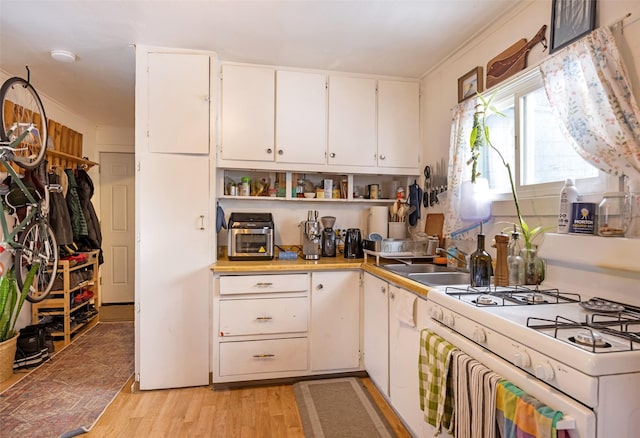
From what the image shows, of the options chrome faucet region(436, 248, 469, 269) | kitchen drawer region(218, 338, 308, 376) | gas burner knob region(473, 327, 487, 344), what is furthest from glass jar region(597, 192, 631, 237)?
kitchen drawer region(218, 338, 308, 376)

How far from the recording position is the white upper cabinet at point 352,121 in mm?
2871

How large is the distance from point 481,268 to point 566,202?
462 mm

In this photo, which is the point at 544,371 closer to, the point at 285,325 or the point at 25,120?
the point at 285,325

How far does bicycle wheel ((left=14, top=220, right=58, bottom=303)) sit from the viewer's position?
284 centimetres

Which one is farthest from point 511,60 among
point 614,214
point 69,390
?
point 69,390

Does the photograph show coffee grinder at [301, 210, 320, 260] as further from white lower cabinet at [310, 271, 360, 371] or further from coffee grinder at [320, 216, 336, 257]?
white lower cabinet at [310, 271, 360, 371]

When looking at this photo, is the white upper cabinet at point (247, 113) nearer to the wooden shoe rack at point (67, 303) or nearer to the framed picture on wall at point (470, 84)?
the framed picture on wall at point (470, 84)

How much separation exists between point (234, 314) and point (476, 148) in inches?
73.9

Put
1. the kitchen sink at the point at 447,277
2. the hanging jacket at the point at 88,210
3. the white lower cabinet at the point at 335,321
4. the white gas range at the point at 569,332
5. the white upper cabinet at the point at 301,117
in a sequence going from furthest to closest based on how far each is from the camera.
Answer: the hanging jacket at the point at 88,210, the white upper cabinet at the point at 301,117, the white lower cabinet at the point at 335,321, the kitchen sink at the point at 447,277, the white gas range at the point at 569,332

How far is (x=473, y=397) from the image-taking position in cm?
118

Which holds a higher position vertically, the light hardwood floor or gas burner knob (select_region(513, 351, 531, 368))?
gas burner knob (select_region(513, 351, 531, 368))

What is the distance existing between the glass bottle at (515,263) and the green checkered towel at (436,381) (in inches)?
21.0

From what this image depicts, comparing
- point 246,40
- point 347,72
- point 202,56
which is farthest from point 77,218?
point 347,72

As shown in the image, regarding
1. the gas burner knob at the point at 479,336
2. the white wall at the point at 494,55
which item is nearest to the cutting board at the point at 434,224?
the white wall at the point at 494,55
